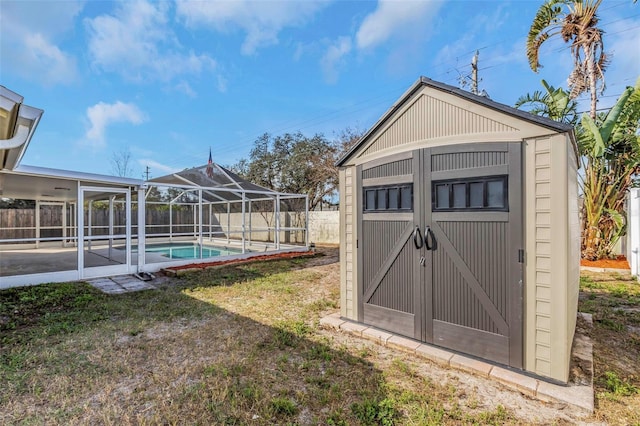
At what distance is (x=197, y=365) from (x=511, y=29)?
14.3 metres

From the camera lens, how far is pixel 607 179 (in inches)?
308

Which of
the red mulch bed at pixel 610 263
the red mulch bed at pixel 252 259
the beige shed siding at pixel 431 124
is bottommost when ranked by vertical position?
the red mulch bed at pixel 252 259

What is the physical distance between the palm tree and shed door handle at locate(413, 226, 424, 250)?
7.74 metres

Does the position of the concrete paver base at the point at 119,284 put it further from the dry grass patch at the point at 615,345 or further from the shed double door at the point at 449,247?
the dry grass patch at the point at 615,345

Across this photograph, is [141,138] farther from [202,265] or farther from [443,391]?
[443,391]

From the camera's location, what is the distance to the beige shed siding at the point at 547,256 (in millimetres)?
2461

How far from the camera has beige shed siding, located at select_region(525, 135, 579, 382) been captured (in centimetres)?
246

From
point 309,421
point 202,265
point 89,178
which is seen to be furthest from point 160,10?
point 309,421

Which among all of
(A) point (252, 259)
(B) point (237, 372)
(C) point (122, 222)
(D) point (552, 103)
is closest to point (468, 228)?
(B) point (237, 372)

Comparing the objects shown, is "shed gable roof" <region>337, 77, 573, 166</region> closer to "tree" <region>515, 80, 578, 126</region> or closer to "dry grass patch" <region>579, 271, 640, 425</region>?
"dry grass patch" <region>579, 271, 640, 425</region>

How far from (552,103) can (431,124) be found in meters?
6.79

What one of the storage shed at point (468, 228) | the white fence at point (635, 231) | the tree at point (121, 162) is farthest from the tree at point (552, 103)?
the tree at point (121, 162)

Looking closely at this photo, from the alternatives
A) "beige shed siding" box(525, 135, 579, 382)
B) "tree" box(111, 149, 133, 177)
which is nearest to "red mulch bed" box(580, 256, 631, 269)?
"beige shed siding" box(525, 135, 579, 382)

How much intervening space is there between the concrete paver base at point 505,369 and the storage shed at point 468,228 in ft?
0.26
